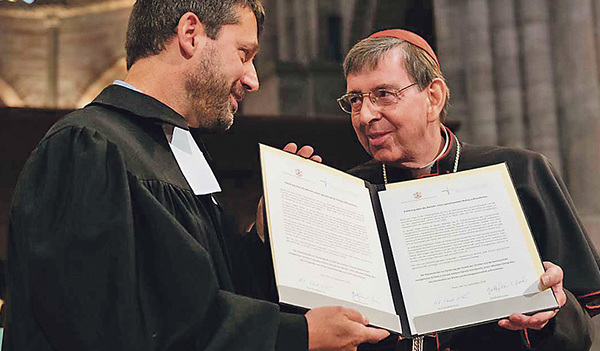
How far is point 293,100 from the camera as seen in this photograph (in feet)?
35.8

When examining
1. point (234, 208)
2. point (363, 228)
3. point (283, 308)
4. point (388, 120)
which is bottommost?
point (234, 208)

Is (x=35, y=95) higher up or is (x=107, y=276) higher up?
(x=107, y=276)

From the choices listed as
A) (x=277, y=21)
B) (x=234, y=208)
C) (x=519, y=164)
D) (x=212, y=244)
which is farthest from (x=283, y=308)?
(x=277, y=21)

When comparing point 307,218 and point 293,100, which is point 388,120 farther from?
point 293,100

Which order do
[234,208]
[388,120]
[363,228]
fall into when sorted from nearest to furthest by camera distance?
[363,228] < [388,120] < [234,208]

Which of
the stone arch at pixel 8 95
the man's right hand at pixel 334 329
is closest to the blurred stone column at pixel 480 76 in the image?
Answer: the man's right hand at pixel 334 329

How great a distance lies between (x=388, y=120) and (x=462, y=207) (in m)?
0.55

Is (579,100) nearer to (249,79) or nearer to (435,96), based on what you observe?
(435,96)

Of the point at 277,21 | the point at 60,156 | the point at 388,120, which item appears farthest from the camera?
the point at 277,21

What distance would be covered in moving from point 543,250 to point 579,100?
4713mm

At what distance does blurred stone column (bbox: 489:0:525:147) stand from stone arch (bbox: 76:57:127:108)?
9.78 metres

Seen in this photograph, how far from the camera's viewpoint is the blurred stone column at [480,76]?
26.0 feet

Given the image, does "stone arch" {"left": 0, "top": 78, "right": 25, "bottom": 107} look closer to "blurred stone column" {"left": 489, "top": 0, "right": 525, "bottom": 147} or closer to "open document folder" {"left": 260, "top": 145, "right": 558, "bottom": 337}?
Result: "blurred stone column" {"left": 489, "top": 0, "right": 525, "bottom": 147}

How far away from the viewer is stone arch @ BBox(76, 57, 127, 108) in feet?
51.4
